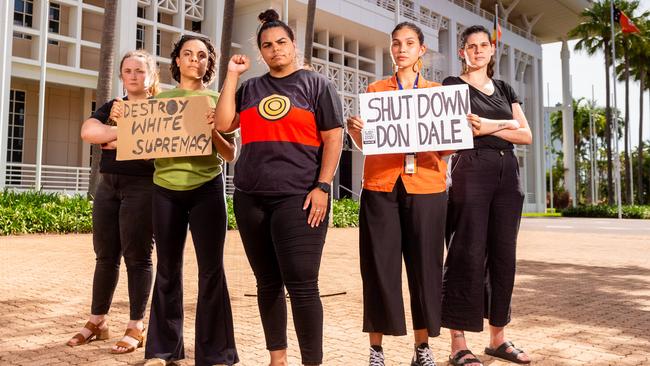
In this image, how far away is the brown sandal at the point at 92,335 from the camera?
4074 millimetres

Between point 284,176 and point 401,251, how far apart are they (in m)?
0.91

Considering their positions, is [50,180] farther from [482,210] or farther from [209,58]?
[482,210]

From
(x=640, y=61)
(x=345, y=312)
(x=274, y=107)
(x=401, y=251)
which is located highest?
(x=640, y=61)

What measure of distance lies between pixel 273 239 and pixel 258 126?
0.60m

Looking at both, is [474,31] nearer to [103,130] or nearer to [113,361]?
[103,130]

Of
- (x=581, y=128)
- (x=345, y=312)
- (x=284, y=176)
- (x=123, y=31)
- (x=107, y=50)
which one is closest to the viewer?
(x=284, y=176)

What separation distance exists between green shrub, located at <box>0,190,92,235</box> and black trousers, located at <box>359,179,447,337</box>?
12504 millimetres

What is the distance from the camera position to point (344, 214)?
2075cm

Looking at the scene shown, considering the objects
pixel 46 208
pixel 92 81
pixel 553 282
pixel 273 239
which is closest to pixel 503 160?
pixel 273 239

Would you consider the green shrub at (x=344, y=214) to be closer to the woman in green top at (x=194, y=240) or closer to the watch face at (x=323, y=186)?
the woman in green top at (x=194, y=240)

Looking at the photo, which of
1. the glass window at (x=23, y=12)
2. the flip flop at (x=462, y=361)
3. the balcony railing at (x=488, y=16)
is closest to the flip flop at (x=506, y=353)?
the flip flop at (x=462, y=361)

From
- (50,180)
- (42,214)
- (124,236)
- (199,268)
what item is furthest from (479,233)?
(50,180)

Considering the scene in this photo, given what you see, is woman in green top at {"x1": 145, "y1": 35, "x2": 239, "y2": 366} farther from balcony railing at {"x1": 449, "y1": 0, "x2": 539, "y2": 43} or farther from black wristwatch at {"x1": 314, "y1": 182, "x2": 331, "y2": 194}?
balcony railing at {"x1": 449, "y1": 0, "x2": 539, "y2": 43}

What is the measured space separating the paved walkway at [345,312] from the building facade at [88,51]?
9013 mm
